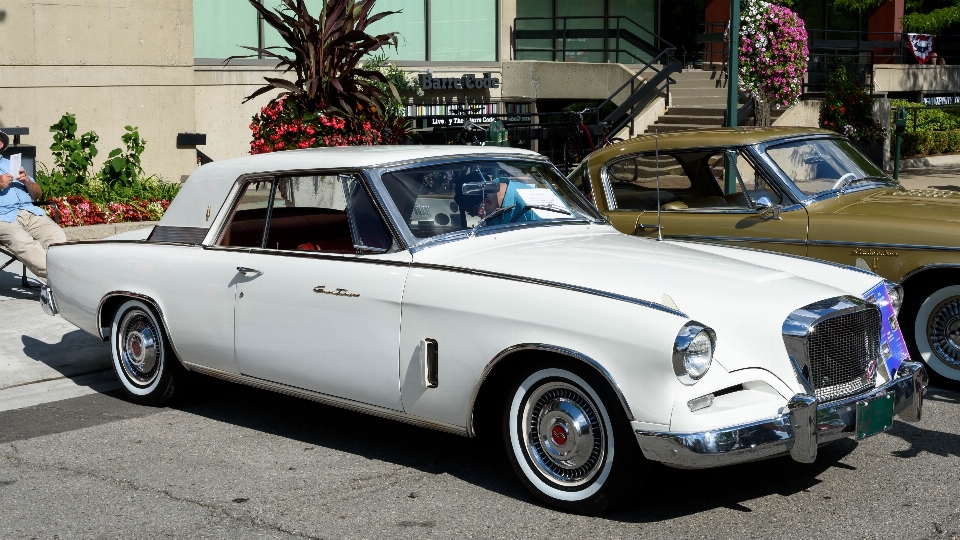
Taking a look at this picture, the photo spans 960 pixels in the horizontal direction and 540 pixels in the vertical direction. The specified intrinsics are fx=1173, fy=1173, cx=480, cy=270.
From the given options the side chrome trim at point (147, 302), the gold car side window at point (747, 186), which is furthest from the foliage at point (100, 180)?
the gold car side window at point (747, 186)

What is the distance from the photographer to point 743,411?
15.7ft

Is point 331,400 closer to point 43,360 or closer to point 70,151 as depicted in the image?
point 43,360

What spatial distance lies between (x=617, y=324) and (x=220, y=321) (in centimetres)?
253

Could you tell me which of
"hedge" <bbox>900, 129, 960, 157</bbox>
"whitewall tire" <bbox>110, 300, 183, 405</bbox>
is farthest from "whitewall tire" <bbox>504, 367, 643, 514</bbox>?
"hedge" <bbox>900, 129, 960, 157</bbox>

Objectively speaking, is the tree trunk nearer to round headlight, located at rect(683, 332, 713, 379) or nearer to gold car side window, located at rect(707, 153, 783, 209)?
gold car side window, located at rect(707, 153, 783, 209)

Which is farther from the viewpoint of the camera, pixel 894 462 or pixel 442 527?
pixel 894 462

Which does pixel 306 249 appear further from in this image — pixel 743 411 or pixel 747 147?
pixel 747 147

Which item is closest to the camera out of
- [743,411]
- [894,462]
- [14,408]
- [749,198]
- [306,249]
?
[743,411]

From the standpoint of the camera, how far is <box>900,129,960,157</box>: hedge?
78.3ft

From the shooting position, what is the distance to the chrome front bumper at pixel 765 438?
4688mm

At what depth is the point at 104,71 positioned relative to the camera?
1420 cm

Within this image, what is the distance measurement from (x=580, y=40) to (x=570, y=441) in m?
24.3

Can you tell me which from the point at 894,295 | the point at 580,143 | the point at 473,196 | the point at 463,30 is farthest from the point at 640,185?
the point at 463,30

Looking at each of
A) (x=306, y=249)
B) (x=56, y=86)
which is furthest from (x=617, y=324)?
(x=56, y=86)
